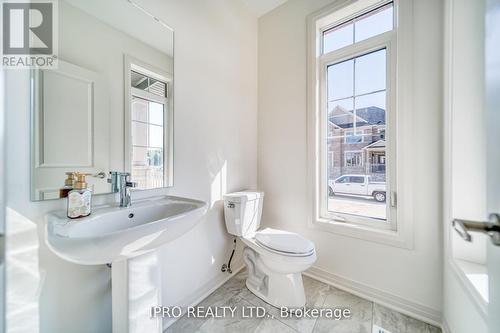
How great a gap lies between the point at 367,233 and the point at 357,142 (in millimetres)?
701

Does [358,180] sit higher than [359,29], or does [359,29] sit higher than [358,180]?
[359,29]

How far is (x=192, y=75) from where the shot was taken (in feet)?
4.52

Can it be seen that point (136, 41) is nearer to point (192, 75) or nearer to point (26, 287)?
point (192, 75)

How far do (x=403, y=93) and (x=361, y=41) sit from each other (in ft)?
1.82

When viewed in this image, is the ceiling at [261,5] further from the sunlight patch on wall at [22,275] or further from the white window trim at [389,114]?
the sunlight patch on wall at [22,275]

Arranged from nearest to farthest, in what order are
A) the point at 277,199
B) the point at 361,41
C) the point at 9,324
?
the point at 9,324
the point at 361,41
the point at 277,199

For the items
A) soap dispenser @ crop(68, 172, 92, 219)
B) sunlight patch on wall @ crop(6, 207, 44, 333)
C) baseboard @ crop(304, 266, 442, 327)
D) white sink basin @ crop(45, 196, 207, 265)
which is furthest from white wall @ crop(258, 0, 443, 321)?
sunlight patch on wall @ crop(6, 207, 44, 333)

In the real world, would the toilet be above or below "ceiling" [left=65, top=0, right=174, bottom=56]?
below

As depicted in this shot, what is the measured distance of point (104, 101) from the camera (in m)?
0.96

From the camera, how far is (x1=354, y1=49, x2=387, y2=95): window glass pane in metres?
1.45

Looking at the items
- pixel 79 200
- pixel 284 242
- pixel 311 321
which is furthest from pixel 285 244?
pixel 79 200

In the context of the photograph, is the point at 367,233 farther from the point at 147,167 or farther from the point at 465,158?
the point at 147,167

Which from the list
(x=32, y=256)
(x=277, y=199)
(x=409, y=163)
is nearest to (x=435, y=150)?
(x=409, y=163)

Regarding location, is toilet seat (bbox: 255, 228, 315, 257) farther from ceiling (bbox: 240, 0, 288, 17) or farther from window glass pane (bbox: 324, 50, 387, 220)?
ceiling (bbox: 240, 0, 288, 17)
